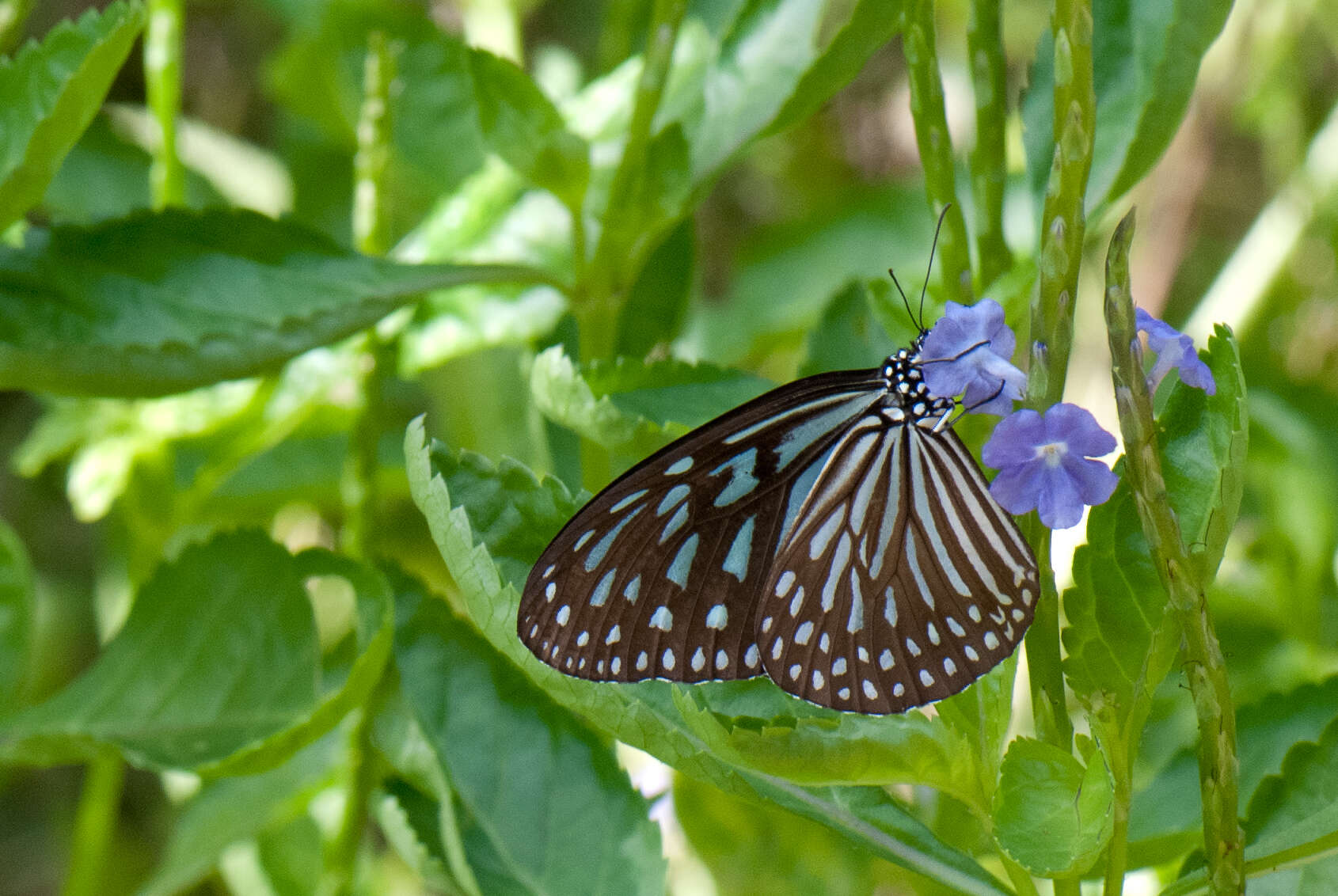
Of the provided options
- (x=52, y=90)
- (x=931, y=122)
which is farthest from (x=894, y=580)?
(x=52, y=90)

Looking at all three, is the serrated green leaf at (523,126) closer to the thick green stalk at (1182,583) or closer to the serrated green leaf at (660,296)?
the serrated green leaf at (660,296)

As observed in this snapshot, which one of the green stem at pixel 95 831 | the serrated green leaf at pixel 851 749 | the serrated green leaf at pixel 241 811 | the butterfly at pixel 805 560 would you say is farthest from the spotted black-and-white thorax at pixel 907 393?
the green stem at pixel 95 831

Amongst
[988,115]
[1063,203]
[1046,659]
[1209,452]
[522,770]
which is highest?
[988,115]

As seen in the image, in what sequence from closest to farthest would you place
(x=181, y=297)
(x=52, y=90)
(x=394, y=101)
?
(x=52, y=90)
(x=181, y=297)
(x=394, y=101)

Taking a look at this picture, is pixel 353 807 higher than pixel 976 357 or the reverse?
the reverse

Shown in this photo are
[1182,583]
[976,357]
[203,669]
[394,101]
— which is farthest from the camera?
[394,101]

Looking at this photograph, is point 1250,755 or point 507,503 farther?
point 1250,755

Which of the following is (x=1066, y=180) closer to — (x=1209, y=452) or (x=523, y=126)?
(x=1209, y=452)
